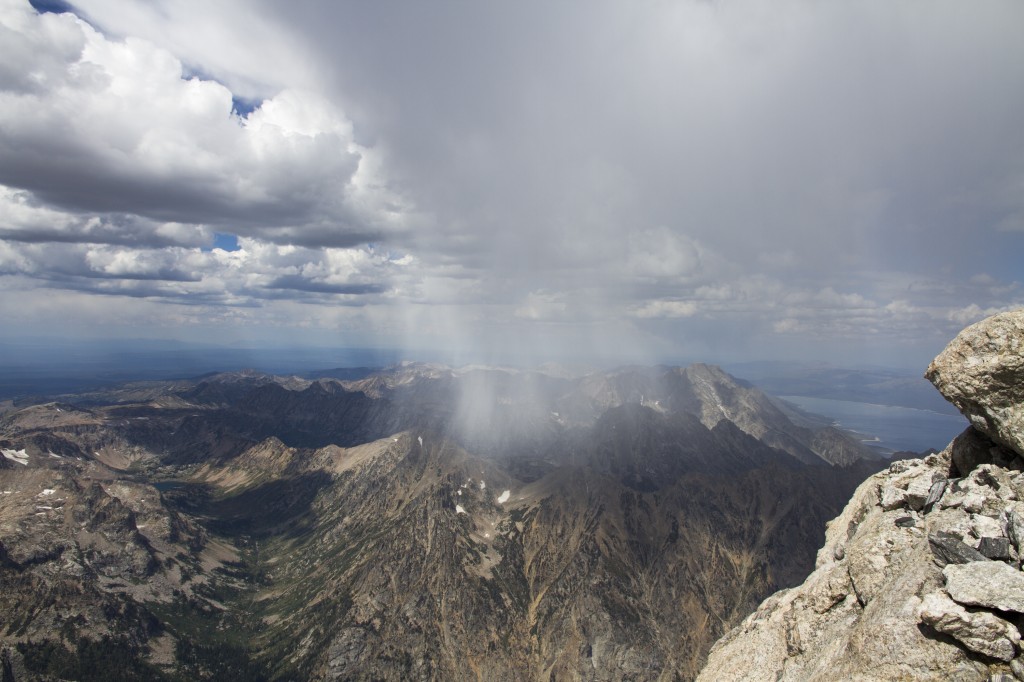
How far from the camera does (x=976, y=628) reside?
15750 mm

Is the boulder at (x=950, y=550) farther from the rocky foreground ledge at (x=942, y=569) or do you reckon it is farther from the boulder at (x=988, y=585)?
the boulder at (x=988, y=585)

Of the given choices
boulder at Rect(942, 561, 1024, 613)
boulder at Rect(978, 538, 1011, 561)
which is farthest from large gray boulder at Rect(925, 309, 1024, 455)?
boulder at Rect(942, 561, 1024, 613)

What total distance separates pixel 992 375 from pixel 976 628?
10735 mm

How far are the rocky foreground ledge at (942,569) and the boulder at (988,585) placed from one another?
0.03 m

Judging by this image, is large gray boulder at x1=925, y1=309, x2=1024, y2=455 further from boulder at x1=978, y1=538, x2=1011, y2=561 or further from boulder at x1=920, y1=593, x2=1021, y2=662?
boulder at x1=920, y1=593, x2=1021, y2=662

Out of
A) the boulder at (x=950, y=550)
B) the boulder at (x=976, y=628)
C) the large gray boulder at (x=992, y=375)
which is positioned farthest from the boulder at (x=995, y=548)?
the large gray boulder at (x=992, y=375)

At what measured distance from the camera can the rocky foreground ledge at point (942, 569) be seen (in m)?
16.2

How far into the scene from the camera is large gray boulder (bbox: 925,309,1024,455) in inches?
810

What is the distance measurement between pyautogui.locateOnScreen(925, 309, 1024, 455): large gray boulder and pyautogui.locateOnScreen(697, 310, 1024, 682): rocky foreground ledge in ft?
0.15

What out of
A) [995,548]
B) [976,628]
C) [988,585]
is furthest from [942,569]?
[976,628]

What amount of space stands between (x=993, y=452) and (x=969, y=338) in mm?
5304

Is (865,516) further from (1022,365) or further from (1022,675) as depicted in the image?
(1022,675)

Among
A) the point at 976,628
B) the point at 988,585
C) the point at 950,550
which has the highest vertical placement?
the point at 950,550

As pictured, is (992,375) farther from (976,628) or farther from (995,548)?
(976,628)
